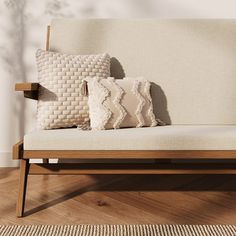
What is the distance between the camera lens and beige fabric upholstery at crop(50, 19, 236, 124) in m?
1.92

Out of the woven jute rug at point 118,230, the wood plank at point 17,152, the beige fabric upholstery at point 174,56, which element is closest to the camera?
the woven jute rug at point 118,230

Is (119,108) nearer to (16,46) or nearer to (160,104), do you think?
(160,104)

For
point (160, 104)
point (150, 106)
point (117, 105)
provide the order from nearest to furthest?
point (117, 105)
point (150, 106)
point (160, 104)

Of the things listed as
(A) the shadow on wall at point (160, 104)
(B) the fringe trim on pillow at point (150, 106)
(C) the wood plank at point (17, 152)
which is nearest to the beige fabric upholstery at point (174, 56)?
(A) the shadow on wall at point (160, 104)

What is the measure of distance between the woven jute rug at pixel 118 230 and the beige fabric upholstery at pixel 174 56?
752mm

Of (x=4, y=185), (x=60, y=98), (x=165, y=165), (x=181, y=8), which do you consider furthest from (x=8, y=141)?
(x=181, y=8)

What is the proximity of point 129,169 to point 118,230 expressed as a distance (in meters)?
0.30

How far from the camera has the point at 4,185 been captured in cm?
195

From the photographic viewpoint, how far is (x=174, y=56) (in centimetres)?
199

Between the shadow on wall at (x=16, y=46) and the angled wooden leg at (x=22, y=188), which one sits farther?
the shadow on wall at (x=16, y=46)

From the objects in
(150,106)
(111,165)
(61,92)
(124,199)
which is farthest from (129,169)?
(61,92)

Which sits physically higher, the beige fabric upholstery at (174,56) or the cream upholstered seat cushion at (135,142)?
the beige fabric upholstery at (174,56)

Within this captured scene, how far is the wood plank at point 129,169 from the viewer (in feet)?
4.77

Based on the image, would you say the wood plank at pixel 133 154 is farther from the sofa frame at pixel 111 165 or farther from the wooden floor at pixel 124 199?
the wooden floor at pixel 124 199
